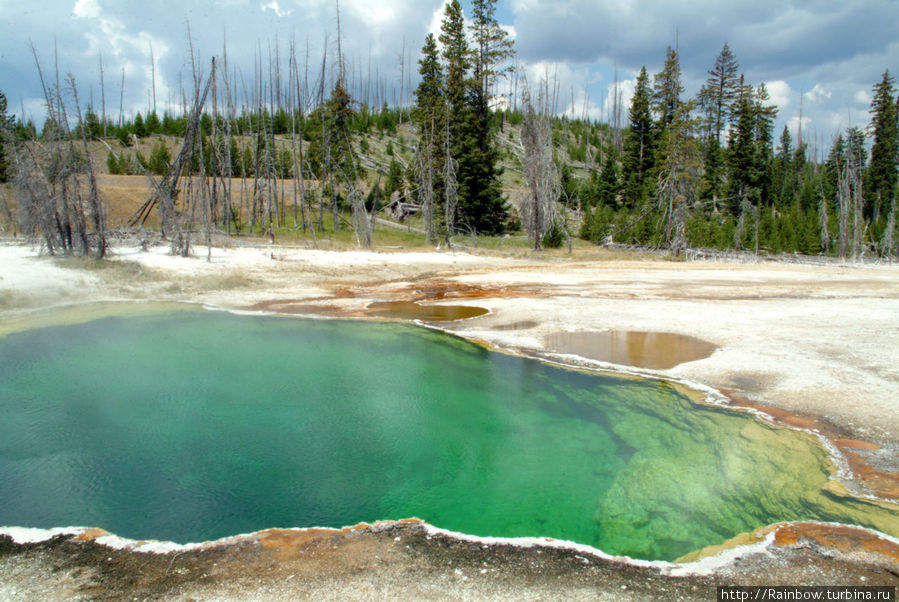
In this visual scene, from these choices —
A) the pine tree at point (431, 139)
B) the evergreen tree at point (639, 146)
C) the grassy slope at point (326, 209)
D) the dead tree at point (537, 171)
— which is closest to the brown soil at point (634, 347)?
the grassy slope at point (326, 209)

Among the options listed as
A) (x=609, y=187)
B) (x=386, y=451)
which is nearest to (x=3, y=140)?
(x=386, y=451)

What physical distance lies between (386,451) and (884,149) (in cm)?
5142

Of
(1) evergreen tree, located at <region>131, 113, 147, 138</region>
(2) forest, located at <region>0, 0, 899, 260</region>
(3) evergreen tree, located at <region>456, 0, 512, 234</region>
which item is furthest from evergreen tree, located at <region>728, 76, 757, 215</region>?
(1) evergreen tree, located at <region>131, 113, 147, 138</region>

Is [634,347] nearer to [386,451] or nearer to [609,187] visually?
[386,451]

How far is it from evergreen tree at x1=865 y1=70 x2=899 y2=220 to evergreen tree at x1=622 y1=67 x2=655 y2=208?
16678 mm

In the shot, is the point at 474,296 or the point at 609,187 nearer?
the point at 474,296

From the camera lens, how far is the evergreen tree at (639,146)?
43.6 metres

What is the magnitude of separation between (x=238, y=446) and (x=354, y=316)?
7.01 meters

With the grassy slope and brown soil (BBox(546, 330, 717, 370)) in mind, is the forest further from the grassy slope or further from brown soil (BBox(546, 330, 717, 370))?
brown soil (BBox(546, 330, 717, 370))

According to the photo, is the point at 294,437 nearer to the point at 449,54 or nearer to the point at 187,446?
the point at 187,446

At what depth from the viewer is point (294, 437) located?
23.4ft

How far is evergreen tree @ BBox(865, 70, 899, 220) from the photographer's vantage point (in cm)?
4247

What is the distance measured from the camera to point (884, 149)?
42875 mm

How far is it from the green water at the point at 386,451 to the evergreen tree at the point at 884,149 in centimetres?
4596
